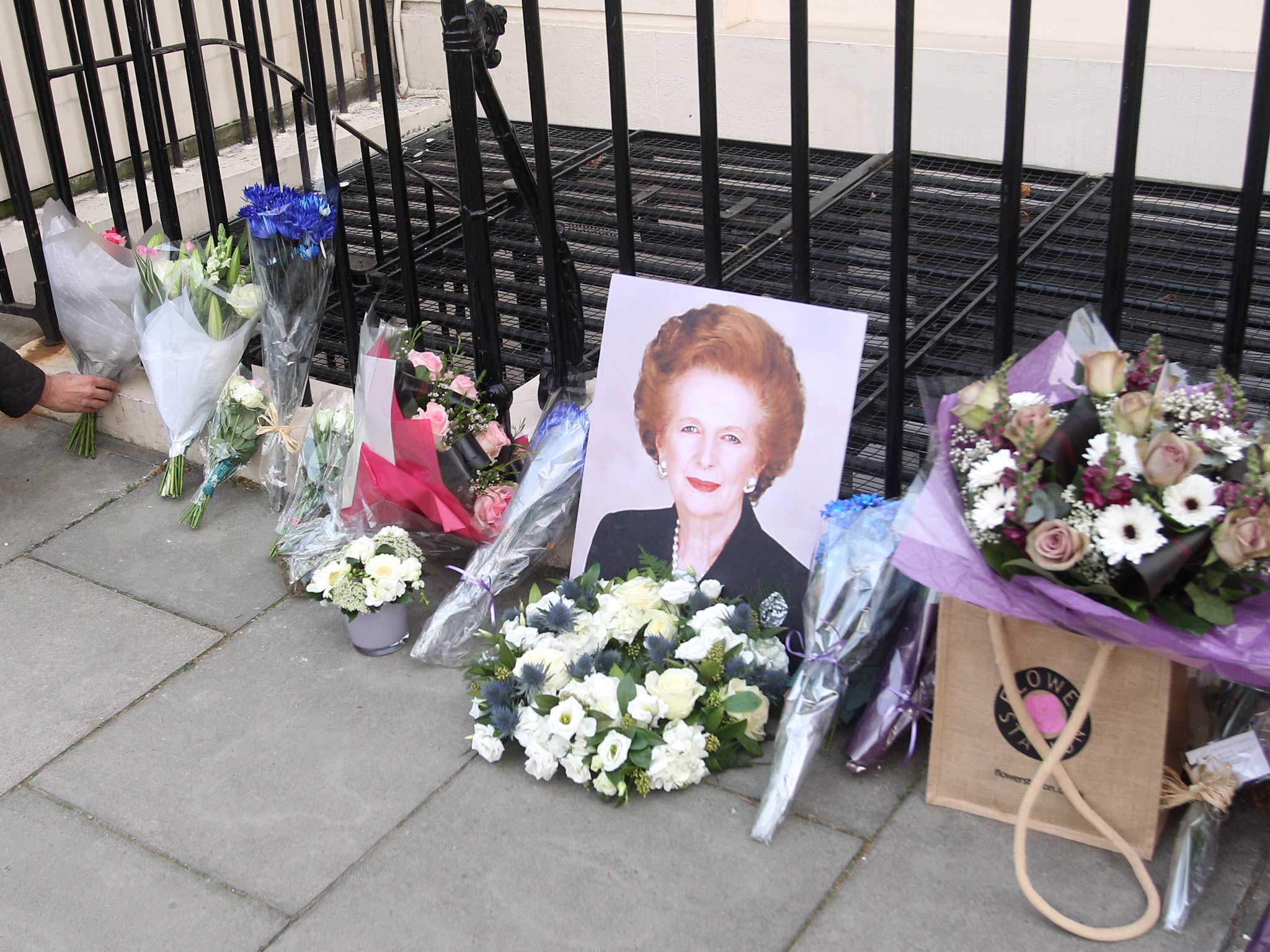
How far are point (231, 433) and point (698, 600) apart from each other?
151 cm

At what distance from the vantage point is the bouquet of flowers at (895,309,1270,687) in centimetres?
208

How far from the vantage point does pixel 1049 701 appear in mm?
2365

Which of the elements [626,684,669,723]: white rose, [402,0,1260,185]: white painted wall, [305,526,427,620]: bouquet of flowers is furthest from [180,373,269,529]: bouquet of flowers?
[402,0,1260,185]: white painted wall

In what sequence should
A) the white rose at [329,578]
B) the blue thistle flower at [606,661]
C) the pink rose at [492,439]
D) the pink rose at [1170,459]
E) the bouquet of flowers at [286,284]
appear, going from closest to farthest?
the pink rose at [1170,459], the blue thistle flower at [606,661], the white rose at [329,578], the pink rose at [492,439], the bouquet of flowers at [286,284]

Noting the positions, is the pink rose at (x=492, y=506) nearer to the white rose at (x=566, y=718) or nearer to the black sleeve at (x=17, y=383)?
the white rose at (x=566, y=718)

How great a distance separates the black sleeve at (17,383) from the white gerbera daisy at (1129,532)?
9.81 ft

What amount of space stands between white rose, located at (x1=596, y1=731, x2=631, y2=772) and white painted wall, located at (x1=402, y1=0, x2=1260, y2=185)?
11.8 feet

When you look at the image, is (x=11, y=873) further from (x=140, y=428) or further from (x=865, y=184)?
(x=865, y=184)

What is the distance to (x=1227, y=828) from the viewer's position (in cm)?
242

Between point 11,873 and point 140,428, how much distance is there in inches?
71.1

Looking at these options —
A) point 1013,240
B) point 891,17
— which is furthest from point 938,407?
→ point 891,17

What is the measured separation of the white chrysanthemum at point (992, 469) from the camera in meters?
2.19

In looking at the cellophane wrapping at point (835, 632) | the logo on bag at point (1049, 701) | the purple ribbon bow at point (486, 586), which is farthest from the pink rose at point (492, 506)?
the logo on bag at point (1049, 701)

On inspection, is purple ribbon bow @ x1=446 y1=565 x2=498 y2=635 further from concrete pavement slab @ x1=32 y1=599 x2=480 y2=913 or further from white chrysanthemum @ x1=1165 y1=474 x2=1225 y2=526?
white chrysanthemum @ x1=1165 y1=474 x2=1225 y2=526
